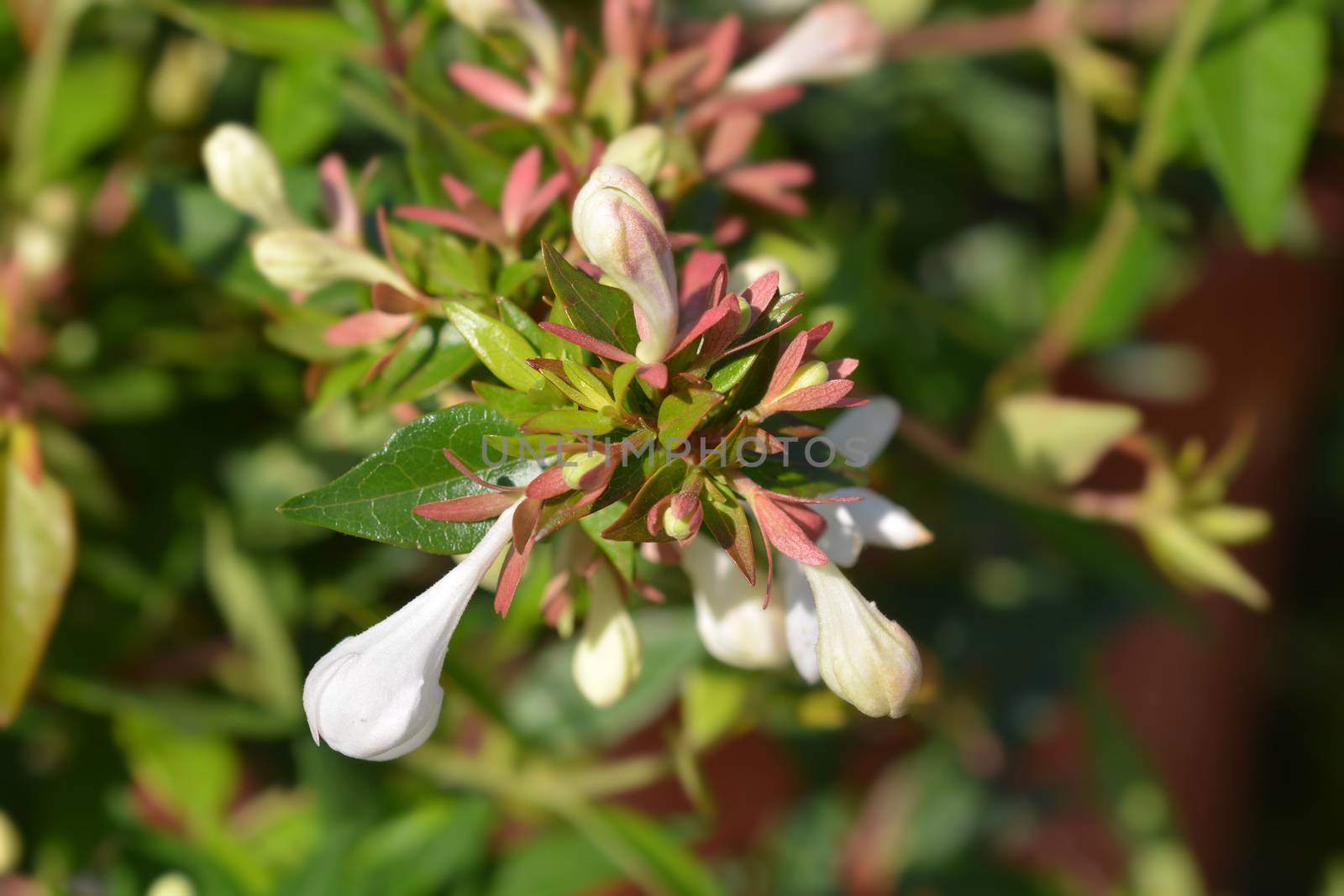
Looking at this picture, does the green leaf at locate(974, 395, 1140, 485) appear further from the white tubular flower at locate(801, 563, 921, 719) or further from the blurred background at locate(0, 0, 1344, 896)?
the white tubular flower at locate(801, 563, 921, 719)

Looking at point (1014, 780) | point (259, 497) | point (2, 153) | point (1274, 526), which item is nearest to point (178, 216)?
point (259, 497)

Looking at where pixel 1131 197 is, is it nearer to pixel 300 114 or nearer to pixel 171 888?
pixel 300 114

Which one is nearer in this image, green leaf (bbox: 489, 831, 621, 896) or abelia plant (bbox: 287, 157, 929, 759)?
abelia plant (bbox: 287, 157, 929, 759)

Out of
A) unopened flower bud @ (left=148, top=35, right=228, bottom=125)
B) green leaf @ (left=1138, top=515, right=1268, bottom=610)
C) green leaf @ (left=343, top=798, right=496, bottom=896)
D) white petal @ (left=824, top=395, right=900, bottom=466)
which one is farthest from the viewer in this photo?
unopened flower bud @ (left=148, top=35, right=228, bottom=125)

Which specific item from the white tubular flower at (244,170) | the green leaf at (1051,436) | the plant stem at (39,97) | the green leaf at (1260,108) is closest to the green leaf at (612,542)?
the white tubular flower at (244,170)

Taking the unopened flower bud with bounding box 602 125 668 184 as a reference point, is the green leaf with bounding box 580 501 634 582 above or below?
below

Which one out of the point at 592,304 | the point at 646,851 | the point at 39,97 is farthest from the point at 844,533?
the point at 39,97

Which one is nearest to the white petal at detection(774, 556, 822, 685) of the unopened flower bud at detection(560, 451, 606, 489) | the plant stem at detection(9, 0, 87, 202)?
the unopened flower bud at detection(560, 451, 606, 489)
